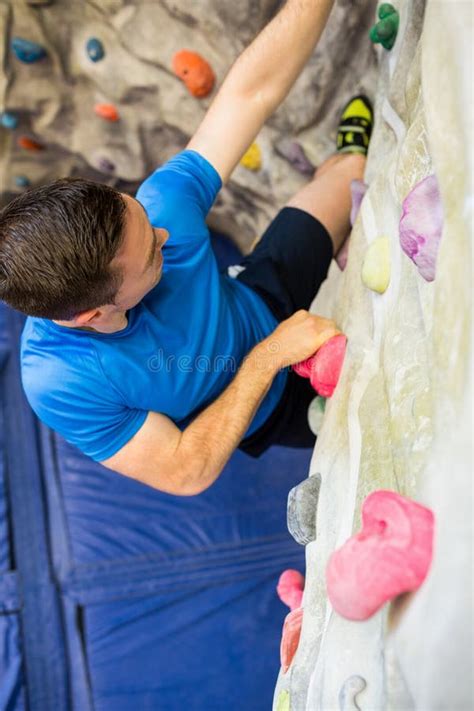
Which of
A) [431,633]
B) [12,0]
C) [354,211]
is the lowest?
[431,633]

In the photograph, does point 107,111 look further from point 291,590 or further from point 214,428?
point 291,590

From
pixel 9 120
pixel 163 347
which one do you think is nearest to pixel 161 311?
pixel 163 347

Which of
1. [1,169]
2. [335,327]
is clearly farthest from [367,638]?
[1,169]

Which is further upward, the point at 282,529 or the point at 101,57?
the point at 101,57

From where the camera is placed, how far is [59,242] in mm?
999

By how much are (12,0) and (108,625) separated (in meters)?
1.92

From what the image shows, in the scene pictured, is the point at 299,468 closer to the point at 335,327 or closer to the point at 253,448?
the point at 253,448

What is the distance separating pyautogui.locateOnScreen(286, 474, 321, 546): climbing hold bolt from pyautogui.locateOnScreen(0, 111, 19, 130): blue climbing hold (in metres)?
1.81

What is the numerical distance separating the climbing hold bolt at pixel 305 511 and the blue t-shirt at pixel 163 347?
33 centimetres

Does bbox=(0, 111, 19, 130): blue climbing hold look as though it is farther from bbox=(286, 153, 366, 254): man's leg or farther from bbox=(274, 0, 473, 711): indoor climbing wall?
bbox=(274, 0, 473, 711): indoor climbing wall

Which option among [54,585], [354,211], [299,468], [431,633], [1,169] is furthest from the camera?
[1,169]

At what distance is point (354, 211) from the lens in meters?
1.45

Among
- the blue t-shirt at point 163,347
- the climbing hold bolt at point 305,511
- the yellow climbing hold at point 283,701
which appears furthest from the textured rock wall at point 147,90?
the yellow climbing hold at point 283,701

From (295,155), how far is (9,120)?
104cm
